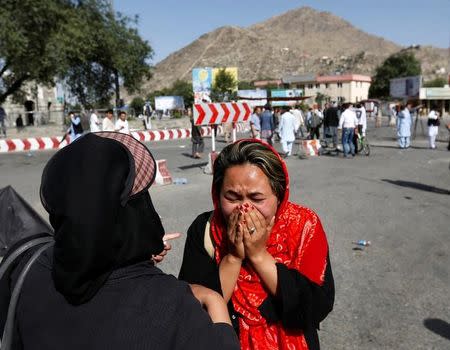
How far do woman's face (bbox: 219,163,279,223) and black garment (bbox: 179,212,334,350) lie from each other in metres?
0.19

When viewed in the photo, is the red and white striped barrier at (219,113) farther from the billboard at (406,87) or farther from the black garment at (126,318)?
the billboard at (406,87)

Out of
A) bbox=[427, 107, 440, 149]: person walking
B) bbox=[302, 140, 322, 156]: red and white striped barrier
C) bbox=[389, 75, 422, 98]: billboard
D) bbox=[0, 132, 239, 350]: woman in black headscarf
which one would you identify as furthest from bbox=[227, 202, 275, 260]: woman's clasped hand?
bbox=[389, 75, 422, 98]: billboard

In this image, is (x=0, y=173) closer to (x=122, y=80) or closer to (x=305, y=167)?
(x=305, y=167)

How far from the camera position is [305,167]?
12617 millimetres

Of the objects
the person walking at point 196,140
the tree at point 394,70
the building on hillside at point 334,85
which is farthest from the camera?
the building on hillside at point 334,85

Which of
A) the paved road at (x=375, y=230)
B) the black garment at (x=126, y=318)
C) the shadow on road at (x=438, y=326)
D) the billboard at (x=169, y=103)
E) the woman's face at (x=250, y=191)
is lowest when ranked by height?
the shadow on road at (x=438, y=326)

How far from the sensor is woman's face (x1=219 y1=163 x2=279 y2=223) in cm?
177

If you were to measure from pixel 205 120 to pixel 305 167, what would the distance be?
334 centimetres

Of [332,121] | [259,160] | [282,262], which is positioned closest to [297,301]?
[282,262]

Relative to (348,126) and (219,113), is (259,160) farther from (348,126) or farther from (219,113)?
(348,126)

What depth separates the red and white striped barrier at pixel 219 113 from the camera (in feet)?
35.2

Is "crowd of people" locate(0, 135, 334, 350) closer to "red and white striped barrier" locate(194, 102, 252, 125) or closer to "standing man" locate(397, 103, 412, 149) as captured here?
"red and white striped barrier" locate(194, 102, 252, 125)

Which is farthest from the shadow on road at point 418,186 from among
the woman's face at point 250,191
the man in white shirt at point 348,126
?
the woman's face at point 250,191

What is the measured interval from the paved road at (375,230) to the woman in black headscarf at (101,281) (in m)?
2.66
